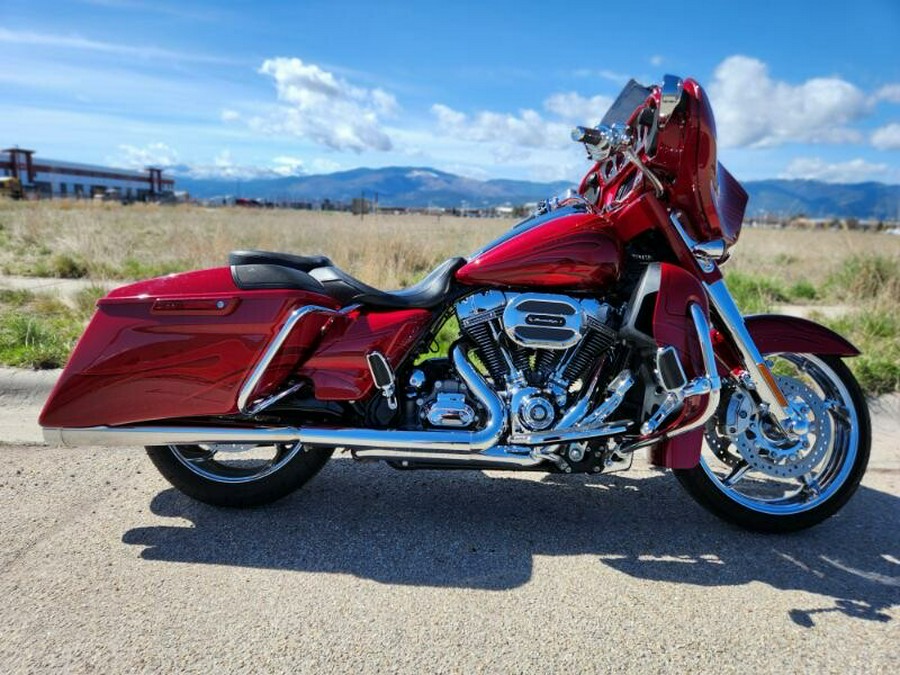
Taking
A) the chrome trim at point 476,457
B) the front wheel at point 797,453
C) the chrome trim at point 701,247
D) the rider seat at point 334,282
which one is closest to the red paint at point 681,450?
the front wheel at point 797,453

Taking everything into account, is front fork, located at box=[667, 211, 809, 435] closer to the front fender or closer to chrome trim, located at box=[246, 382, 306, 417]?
the front fender

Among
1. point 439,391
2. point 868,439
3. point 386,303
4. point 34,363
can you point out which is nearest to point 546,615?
point 439,391

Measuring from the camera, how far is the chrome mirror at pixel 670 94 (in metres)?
2.45

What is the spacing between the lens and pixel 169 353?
2709mm

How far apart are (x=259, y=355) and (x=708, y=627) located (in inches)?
78.4

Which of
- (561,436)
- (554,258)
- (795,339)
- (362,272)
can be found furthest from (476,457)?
(362,272)

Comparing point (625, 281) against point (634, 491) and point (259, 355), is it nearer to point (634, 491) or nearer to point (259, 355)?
point (634, 491)

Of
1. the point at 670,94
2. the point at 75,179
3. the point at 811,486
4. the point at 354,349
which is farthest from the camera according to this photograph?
the point at 75,179

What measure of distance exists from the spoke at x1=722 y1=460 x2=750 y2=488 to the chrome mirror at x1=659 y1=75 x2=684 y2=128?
1.62 meters

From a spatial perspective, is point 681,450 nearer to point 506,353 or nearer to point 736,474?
point 736,474

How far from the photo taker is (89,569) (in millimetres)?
2525

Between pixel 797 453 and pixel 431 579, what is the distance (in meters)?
1.79

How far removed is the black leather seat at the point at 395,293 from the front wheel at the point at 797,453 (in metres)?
1.36

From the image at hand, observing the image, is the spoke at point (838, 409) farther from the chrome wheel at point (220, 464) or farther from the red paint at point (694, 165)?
the chrome wheel at point (220, 464)
